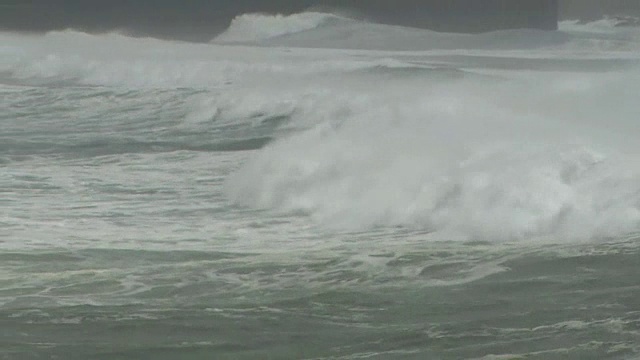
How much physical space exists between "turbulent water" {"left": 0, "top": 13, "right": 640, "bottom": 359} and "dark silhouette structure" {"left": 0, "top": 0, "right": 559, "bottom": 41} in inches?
712

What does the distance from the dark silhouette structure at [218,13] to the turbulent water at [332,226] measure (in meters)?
18.1

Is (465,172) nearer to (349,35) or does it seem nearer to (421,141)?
(421,141)

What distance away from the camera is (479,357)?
6.97 meters

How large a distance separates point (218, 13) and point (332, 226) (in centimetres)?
3204

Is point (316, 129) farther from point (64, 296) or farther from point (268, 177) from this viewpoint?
point (64, 296)

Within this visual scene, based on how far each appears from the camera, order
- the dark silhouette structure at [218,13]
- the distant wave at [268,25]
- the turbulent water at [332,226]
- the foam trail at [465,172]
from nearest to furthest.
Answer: the turbulent water at [332,226] → the foam trail at [465,172] → the dark silhouette structure at [218,13] → the distant wave at [268,25]

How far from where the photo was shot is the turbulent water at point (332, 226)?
7.55m

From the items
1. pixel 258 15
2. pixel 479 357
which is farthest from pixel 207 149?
pixel 258 15

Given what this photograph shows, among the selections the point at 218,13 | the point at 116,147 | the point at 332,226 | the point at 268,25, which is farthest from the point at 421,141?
the point at 268,25

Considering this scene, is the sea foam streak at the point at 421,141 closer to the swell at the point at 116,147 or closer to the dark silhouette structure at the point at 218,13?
the swell at the point at 116,147

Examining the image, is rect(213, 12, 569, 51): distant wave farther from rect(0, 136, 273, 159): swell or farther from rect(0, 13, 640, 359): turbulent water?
rect(0, 136, 273, 159): swell

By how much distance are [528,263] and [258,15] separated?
113 feet

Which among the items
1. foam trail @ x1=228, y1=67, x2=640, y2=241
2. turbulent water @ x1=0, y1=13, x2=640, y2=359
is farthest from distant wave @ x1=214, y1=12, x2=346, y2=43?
foam trail @ x1=228, y1=67, x2=640, y2=241

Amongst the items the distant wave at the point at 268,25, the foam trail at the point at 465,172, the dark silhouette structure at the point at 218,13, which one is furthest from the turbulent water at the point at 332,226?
the distant wave at the point at 268,25
